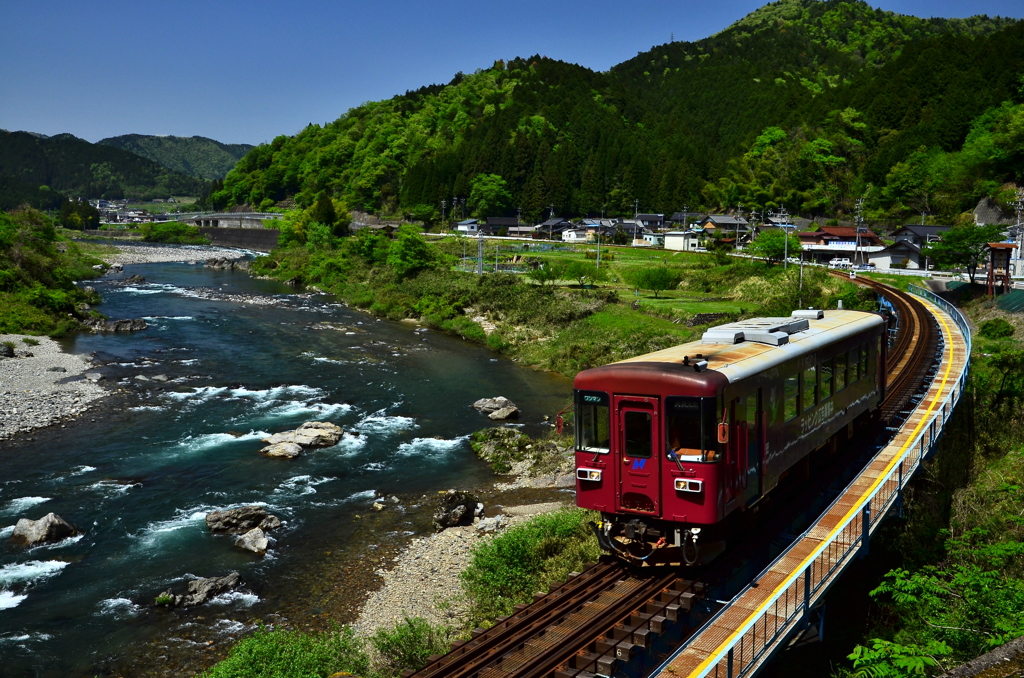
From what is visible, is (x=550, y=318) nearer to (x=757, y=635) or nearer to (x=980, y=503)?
(x=980, y=503)

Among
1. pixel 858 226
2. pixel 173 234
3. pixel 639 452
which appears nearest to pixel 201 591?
pixel 639 452

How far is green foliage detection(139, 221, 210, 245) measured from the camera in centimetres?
14688

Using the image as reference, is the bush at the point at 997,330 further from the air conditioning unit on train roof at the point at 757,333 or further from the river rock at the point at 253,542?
the river rock at the point at 253,542

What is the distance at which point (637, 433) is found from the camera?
12.5 metres

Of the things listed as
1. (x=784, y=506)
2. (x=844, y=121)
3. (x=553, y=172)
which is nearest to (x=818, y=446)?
(x=784, y=506)

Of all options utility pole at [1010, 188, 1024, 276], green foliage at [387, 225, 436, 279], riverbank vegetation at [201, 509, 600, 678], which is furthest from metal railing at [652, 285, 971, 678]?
green foliage at [387, 225, 436, 279]

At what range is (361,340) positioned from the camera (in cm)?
5091

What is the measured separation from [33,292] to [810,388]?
54899mm

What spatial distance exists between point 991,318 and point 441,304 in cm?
3704

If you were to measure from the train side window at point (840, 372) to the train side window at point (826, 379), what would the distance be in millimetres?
488

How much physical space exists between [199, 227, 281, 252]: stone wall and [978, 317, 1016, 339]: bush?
10600 centimetres

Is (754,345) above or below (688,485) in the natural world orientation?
above

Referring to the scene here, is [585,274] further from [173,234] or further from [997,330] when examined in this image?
[173,234]

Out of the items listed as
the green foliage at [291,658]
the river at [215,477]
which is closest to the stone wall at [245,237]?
the river at [215,477]
